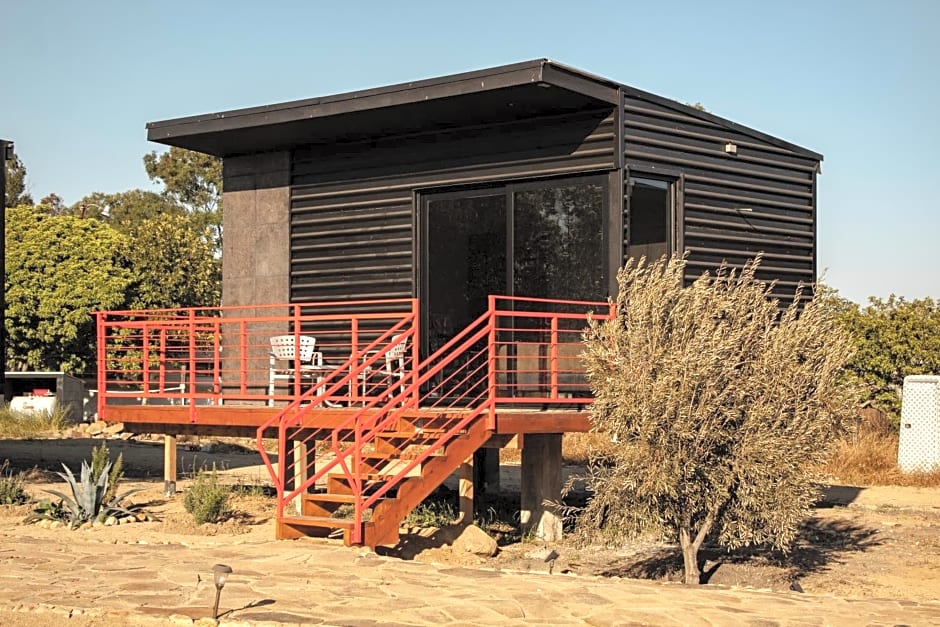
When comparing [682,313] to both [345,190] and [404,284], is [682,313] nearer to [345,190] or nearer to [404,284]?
[404,284]

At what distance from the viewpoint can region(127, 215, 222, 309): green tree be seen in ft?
125

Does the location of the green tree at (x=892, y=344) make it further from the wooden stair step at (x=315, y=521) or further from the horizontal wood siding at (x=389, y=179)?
the wooden stair step at (x=315, y=521)

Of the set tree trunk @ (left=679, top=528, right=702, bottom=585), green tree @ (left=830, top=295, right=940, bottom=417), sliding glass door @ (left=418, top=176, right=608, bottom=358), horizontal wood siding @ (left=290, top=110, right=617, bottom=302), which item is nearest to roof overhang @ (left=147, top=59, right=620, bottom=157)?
horizontal wood siding @ (left=290, top=110, right=617, bottom=302)

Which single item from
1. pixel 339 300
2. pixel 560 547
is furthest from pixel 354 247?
pixel 560 547

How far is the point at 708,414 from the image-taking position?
32.7ft

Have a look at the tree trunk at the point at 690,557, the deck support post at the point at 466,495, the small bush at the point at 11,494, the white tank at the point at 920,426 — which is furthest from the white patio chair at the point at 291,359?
the white tank at the point at 920,426

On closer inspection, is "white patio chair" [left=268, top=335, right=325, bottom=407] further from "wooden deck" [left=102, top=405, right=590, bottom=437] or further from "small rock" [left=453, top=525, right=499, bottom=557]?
"small rock" [left=453, top=525, right=499, bottom=557]

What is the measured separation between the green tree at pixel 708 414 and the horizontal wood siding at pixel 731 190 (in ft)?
9.98

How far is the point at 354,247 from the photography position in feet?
49.1

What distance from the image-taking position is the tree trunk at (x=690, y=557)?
10562 millimetres

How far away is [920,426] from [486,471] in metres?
6.96

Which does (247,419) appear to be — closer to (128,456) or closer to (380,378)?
(380,378)

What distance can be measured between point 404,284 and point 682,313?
196 inches

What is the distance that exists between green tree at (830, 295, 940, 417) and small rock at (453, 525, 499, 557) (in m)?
12.6
